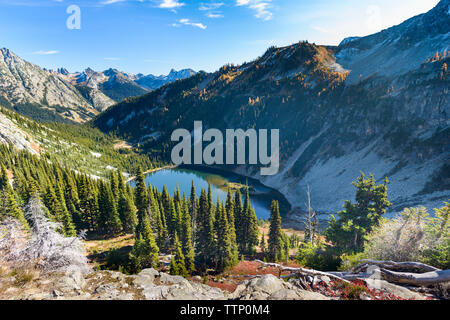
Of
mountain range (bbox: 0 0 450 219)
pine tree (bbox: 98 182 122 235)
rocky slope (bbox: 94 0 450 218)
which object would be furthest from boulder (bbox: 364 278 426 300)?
mountain range (bbox: 0 0 450 219)

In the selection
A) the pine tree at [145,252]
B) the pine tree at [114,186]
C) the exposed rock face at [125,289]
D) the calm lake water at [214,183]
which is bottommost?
the calm lake water at [214,183]

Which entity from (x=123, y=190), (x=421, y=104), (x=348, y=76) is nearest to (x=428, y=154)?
(x=421, y=104)

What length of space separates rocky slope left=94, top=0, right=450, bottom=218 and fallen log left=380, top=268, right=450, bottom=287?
66.7 meters

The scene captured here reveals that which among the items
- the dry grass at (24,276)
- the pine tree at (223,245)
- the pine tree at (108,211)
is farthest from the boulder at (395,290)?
the pine tree at (108,211)

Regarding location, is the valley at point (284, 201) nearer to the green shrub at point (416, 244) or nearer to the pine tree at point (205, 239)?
the green shrub at point (416, 244)

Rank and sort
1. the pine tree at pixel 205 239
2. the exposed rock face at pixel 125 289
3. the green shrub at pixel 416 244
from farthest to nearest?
the pine tree at pixel 205 239 → the green shrub at pixel 416 244 → the exposed rock face at pixel 125 289

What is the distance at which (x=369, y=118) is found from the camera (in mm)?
98000

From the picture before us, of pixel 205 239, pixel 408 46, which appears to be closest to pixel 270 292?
pixel 205 239

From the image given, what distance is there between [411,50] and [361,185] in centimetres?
14211

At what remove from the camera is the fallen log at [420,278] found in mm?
8803

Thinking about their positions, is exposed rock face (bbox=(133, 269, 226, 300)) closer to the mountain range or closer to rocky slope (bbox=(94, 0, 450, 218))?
rocky slope (bbox=(94, 0, 450, 218))

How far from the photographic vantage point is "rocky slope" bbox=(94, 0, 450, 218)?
7048 cm

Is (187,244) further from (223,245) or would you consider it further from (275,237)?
(275,237)

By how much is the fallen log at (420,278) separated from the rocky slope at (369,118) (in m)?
66.7
